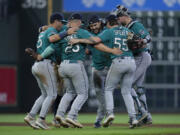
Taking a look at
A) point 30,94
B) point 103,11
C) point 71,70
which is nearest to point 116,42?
point 71,70

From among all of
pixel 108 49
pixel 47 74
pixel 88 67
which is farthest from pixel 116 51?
pixel 88 67

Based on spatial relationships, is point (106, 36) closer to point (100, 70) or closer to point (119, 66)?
point (119, 66)

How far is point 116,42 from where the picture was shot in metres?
11.4

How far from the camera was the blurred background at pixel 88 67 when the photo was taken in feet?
61.1

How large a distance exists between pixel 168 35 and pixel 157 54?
603 millimetres

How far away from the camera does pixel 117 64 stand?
11.3 metres

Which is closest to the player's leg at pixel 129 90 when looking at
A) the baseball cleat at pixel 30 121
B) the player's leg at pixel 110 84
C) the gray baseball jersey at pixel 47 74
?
the player's leg at pixel 110 84

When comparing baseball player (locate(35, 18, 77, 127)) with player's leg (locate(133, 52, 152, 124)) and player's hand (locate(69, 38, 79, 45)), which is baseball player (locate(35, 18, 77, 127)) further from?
player's leg (locate(133, 52, 152, 124))

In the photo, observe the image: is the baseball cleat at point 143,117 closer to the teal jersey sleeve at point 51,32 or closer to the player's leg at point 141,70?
the player's leg at point 141,70

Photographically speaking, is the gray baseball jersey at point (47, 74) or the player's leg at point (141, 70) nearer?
the gray baseball jersey at point (47, 74)

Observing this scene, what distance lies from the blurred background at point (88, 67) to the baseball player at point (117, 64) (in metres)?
7.06

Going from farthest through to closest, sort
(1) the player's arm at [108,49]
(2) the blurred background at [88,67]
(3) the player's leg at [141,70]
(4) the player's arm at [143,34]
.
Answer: (2) the blurred background at [88,67] → (3) the player's leg at [141,70] → (4) the player's arm at [143,34] → (1) the player's arm at [108,49]

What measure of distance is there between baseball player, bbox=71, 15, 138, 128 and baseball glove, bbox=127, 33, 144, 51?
0.72 ft

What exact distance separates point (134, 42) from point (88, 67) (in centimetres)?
750
